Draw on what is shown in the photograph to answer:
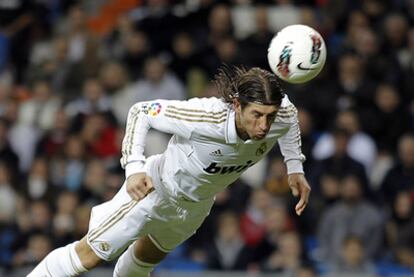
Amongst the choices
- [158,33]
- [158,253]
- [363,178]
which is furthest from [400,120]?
[158,253]

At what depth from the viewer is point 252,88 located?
8.13 meters

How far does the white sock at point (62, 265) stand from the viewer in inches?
345

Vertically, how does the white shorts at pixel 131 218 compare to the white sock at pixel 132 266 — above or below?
above

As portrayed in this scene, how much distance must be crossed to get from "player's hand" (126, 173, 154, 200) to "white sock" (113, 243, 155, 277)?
3.82 ft

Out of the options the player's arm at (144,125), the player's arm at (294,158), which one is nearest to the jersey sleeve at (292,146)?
the player's arm at (294,158)

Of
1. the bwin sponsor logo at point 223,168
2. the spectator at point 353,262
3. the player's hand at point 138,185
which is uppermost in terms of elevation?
the player's hand at point 138,185

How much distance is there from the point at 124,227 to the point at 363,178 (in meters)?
4.96

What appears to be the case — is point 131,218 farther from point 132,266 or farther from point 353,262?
point 353,262

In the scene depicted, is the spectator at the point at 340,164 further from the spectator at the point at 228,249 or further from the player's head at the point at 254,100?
the player's head at the point at 254,100

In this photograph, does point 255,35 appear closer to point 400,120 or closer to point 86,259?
point 400,120

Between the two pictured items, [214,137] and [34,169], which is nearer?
[214,137]

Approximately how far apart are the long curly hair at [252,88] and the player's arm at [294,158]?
40 cm

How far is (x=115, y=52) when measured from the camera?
16109 mm

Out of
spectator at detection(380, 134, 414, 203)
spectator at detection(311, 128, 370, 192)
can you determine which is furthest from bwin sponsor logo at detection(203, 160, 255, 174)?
spectator at detection(380, 134, 414, 203)
